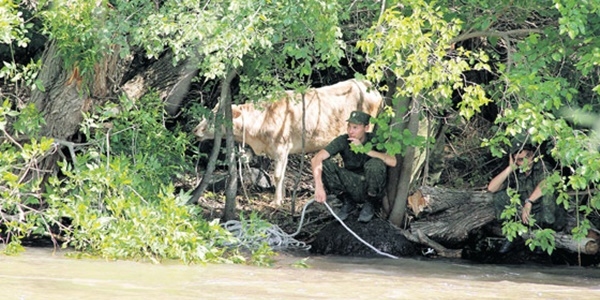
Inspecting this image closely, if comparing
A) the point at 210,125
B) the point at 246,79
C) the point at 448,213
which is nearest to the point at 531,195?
the point at 448,213

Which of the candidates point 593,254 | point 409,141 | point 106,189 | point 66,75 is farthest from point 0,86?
point 593,254

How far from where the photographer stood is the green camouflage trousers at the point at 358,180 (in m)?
10.4

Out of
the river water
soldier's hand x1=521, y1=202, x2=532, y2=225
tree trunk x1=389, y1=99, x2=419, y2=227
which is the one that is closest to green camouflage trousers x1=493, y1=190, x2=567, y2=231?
soldier's hand x1=521, y1=202, x2=532, y2=225

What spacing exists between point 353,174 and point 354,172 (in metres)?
0.06

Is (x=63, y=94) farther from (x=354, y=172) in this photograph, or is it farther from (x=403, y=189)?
(x=403, y=189)

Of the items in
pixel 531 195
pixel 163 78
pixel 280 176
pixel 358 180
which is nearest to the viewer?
pixel 531 195

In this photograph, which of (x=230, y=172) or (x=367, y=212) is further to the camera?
(x=230, y=172)

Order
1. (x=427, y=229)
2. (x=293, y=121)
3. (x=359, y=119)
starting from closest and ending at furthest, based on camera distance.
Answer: (x=359, y=119) → (x=427, y=229) → (x=293, y=121)

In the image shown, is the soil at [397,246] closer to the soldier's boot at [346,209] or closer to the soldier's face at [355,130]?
the soldier's boot at [346,209]

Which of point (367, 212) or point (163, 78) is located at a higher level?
point (163, 78)

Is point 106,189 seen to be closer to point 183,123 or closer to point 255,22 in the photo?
point 255,22

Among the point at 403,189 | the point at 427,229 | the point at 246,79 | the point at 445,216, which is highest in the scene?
the point at 246,79

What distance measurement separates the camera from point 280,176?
1334cm

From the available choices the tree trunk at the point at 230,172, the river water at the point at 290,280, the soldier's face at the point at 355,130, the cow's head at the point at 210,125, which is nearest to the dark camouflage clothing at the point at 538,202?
the river water at the point at 290,280
